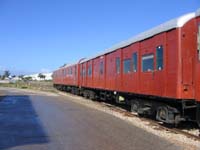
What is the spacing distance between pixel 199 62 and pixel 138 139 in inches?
109

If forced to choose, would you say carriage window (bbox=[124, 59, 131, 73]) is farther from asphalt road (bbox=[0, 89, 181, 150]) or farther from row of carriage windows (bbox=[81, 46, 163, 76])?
asphalt road (bbox=[0, 89, 181, 150])

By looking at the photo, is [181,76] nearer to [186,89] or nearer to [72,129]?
[186,89]

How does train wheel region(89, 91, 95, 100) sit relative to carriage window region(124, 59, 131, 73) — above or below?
below

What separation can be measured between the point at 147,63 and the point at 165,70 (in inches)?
80.1

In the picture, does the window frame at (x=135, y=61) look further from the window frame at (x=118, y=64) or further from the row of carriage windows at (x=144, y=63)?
the window frame at (x=118, y=64)

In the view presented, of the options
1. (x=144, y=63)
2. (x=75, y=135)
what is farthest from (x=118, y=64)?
(x=75, y=135)

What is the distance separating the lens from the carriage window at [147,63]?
15.4m

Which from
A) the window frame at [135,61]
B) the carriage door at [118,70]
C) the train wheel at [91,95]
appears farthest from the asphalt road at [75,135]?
the train wheel at [91,95]

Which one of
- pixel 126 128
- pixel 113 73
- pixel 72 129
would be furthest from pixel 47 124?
pixel 113 73

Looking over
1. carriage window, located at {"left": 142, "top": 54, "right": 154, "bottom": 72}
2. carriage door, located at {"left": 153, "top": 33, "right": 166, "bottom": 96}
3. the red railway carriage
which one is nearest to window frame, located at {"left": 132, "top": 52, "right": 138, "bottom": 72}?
the red railway carriage

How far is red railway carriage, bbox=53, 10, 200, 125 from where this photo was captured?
41.9 ft

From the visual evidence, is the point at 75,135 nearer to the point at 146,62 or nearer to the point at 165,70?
the point at 165,70

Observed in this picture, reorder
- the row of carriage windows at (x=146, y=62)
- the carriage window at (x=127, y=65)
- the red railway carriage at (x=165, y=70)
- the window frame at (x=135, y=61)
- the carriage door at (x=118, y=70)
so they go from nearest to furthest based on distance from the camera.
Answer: the red railway carriage at (x=165, y=70)
the row of carriage windows at (x=146, y=62)
the window frame at (x=135, y=61)
the carriage window at (x=127, y=65)
the carriage door at (x=118, y=70)

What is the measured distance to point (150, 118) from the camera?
17.6 metres
